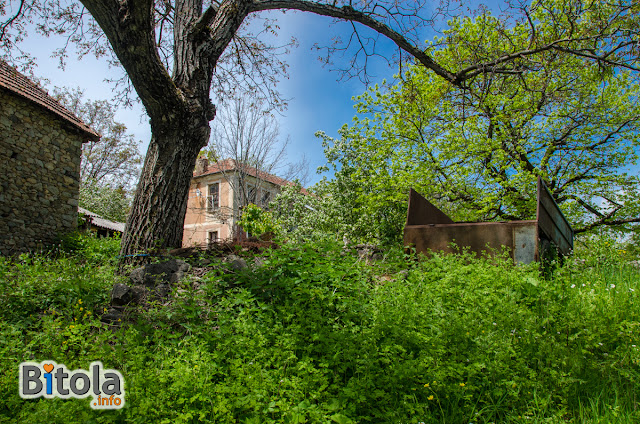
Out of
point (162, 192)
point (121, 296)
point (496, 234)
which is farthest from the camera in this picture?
point (162, 192)

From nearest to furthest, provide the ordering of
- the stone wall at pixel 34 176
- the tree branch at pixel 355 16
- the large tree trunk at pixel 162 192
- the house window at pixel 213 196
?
the large tree trunk at pixel 162 192, the tree branch at pixel 355 16, the stone wall at pixel 34 176, the house window at pixel 213 196

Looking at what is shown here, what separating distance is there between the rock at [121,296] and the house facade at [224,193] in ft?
47.3

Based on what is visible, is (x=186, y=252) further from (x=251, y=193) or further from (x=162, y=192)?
(x=251, y=193)

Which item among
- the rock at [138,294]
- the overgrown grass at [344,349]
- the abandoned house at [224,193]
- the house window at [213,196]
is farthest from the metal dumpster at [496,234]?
the house window at [213,196]

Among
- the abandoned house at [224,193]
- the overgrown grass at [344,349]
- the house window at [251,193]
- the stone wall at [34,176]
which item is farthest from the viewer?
the house window at [251,193]

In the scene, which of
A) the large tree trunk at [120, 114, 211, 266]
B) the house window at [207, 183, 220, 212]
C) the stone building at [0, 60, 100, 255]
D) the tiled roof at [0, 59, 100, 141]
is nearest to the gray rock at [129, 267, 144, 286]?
the large tree trunk at [120, 114, 211, 266]

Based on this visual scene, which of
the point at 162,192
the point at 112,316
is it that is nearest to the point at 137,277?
the point at 112,316

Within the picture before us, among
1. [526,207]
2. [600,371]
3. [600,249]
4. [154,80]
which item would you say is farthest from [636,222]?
[154,80]

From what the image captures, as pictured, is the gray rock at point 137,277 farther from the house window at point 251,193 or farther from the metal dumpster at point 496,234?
the house window at point 251,193

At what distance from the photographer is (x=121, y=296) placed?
364 cm

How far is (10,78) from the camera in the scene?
10648 millimetres

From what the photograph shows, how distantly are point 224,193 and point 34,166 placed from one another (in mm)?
13374

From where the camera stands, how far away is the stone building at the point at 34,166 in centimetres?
1000

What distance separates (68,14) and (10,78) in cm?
627
